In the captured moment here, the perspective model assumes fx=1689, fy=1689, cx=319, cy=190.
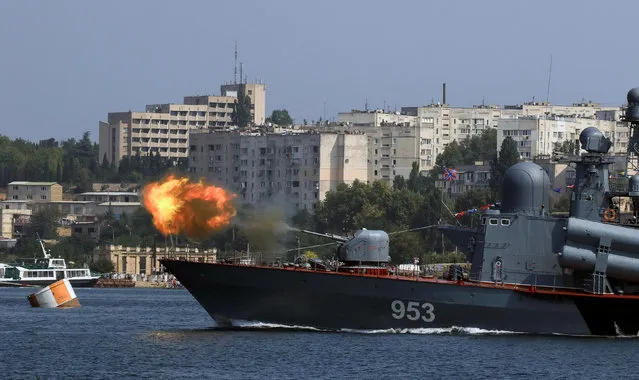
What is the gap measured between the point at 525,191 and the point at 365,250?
20.0 ft

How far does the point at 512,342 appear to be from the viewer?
5834cm

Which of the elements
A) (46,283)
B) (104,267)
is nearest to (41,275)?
(46,283)

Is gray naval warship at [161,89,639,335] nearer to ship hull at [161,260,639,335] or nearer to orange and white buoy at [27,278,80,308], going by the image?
ship hull at [161,260,639,335]

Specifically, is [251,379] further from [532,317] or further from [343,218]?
[343,218]

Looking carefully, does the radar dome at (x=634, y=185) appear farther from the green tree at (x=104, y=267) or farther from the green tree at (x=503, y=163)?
the green tree at (x=104, y=267)

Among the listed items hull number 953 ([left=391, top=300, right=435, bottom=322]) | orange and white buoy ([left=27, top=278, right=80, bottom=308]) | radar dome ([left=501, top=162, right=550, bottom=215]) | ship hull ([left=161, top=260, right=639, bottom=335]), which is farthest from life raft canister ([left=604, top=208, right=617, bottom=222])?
orange and white buoy ([left=27, top=278, right=80, bottom=308])

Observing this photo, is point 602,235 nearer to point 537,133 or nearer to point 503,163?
point 503,163

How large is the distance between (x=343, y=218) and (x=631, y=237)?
8574cm

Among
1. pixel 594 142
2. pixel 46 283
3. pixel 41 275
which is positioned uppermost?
pixel 594 142

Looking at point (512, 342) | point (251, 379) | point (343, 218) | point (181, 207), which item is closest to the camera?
point (251, 379)

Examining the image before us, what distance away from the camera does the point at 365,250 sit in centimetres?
6059

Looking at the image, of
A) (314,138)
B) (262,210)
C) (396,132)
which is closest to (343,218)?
(314,138)

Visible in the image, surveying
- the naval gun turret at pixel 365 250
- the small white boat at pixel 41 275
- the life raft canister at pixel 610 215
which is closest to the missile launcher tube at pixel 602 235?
the life raft canister at pixel 610 215

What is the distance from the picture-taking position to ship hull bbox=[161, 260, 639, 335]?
59.6 metres
